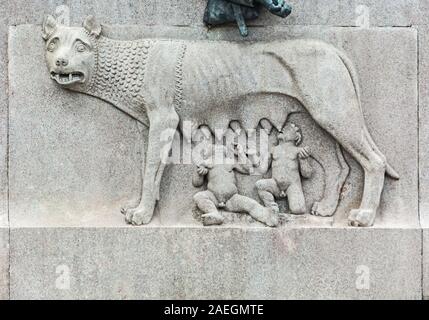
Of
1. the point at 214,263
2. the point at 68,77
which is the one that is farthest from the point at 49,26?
the point at 214,263

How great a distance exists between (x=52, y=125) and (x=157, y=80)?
33.3 inches

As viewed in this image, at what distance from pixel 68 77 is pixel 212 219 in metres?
1.47

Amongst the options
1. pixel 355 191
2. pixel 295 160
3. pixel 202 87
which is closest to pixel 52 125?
pixel 202 87

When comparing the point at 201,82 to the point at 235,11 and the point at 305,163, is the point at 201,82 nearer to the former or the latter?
the point at 235,11

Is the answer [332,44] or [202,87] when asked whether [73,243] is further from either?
[332,44]

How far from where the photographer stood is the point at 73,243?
19.4 ft

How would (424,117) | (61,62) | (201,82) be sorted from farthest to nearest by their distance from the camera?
(424,117), (201,82), (61,62)

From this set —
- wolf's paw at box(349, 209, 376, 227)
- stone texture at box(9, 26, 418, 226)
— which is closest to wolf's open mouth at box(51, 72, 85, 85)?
stone texture at box(9, 26, 418, 226)

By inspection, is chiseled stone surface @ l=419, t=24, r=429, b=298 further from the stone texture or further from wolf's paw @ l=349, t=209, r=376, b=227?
wolf's paw @ l=349, t=209, r=376, b=227

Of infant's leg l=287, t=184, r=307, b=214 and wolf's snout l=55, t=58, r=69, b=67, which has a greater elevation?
wolf's snout l=55, t=58, r=69, b=67

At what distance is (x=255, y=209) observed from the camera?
596 centimetres

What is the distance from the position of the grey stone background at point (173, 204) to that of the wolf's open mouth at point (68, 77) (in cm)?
13

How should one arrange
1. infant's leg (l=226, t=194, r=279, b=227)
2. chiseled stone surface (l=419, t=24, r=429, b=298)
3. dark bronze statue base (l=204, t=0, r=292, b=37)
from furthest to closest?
1. chiseled stone surface (l=419, t=24, r=429, b=298)
2. infant's leg (l=226, t=194, r=279, b=227)
3. dark bronze statue base (l=204, t=0, r=292, b=37)

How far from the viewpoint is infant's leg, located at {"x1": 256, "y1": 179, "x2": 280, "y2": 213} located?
19.6 feet
